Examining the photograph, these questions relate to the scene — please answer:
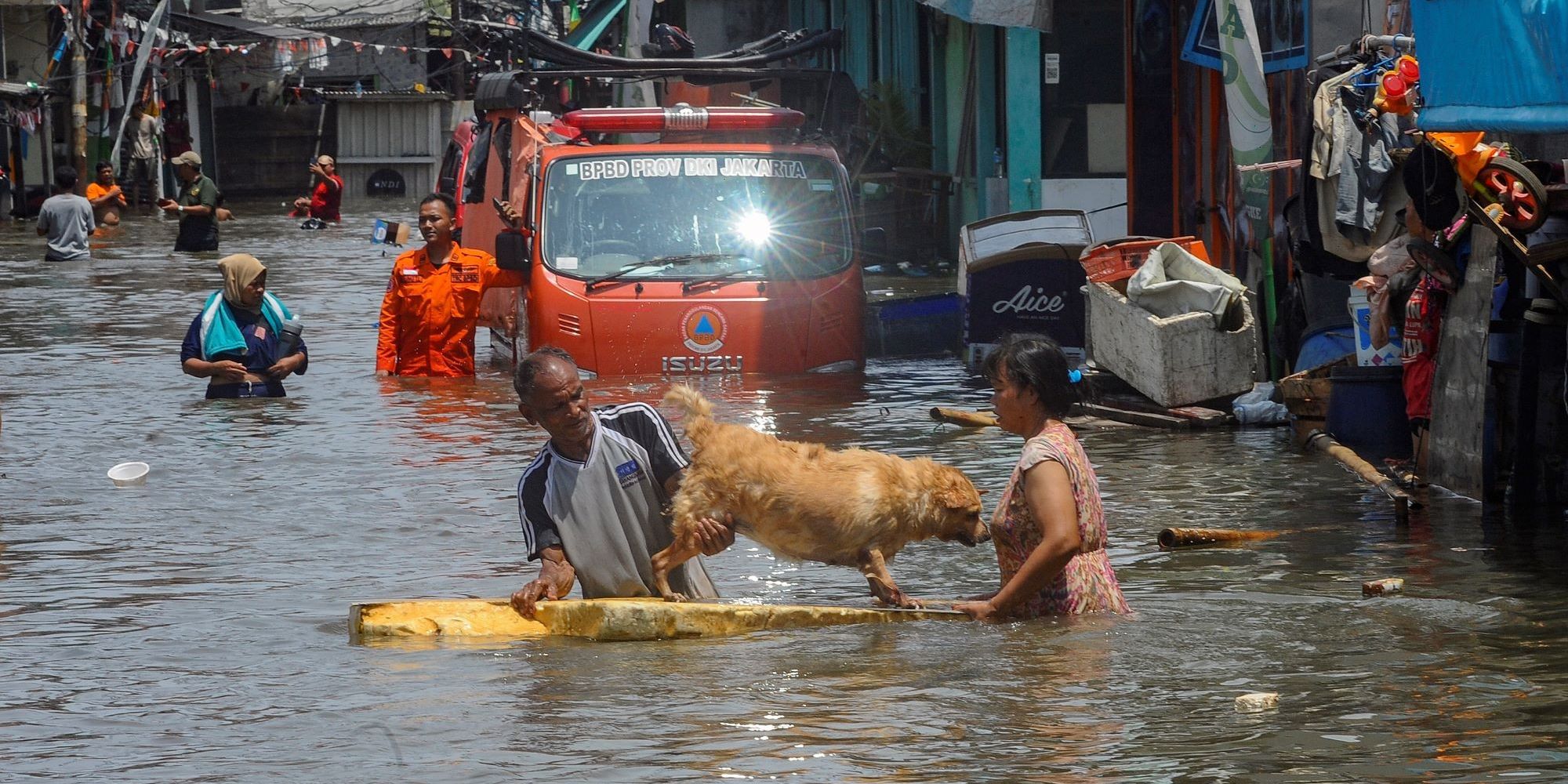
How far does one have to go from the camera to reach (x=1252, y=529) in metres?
8.79

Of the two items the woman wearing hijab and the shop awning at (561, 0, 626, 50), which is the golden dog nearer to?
the woman wearing hijab

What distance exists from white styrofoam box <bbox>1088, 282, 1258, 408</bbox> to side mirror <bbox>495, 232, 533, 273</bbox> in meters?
3.71

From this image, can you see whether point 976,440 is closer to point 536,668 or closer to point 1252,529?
point 1252,529

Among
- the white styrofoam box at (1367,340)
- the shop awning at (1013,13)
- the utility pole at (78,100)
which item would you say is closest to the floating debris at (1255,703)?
the white styrofoam box at (1367,340)

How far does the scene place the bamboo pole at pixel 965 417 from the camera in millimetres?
11930

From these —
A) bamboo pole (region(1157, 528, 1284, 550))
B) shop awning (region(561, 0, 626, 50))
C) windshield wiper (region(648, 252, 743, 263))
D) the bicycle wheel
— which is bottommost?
bamboo pole (region(1157, 528, 1284, 550))

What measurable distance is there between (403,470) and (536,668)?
4745mm

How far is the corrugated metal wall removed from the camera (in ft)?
154

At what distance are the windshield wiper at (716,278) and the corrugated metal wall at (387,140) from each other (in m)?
34.3

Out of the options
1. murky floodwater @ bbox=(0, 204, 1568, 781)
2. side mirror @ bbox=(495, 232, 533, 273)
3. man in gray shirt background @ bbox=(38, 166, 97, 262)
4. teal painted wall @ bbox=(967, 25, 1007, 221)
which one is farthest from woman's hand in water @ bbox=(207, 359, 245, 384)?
man in gray shirt background @ bbox=(38, 166, 97, 262)

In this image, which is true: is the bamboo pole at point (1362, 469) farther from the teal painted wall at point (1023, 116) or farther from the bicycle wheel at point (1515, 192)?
the teal painted wall at point (1023, 116)

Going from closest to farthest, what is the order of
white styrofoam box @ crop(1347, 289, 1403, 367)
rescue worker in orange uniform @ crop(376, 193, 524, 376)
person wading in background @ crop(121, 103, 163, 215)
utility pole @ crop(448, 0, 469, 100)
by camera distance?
white styrofoam box @ crop(1347, 289, 1403, 367) → rescue worker in orange uniform @ crop(376, 193, 524, 376) → person wading in background @ crop(121, 103, 163, 215) → utility pole @ crop(448, 0, 469, 100)

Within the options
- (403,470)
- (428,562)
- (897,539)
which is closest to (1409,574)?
(897,539)

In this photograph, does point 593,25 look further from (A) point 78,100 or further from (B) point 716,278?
(B) point 716,278
